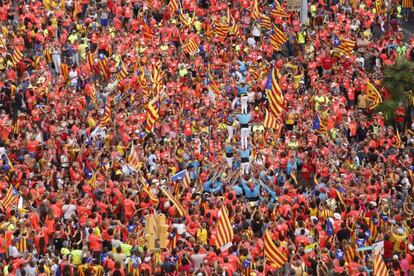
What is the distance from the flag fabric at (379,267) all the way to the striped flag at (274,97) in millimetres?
10537

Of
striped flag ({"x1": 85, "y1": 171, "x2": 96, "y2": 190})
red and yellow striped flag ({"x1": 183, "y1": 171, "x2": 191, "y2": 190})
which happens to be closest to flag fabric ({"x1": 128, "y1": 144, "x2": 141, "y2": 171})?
striped flag ({"x1": 85, "y1": 171, "x2": 96, "y2": 190})

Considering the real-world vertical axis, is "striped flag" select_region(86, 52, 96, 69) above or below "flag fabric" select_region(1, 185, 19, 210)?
below

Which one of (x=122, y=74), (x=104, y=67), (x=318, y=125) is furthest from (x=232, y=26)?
(x=318, y=125)

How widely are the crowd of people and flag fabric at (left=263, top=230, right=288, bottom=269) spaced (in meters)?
0.16

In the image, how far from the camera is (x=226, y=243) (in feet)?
109

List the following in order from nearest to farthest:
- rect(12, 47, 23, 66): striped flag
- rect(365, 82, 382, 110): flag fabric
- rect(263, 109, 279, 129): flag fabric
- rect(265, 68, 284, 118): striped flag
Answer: rect(263, 109, 279, 129): flag fabric
rect(265, 68, 284, 118): striped flag
rect(365, 82, 382, 110): flag fabric
rect(12, 47, 23, 66): striped flag

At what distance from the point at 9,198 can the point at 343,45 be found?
1511cm

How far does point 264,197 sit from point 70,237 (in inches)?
209

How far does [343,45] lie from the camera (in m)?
47.3

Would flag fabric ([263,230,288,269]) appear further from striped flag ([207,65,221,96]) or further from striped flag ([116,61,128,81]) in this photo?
striped flag ([116,61,128,81])

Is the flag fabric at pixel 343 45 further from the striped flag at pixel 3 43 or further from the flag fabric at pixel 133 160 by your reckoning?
the striped flag at pixel 3 43

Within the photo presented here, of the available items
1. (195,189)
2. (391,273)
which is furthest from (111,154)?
(391,273)

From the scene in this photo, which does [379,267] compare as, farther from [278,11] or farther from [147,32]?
[278,11]

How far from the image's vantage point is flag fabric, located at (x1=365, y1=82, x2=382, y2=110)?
146 ft
